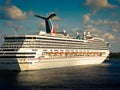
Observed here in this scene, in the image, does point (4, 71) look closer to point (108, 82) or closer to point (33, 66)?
point (33, 66)

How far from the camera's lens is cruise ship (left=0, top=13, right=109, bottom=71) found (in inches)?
4304

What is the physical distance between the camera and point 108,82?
266 ft

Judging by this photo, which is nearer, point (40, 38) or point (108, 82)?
point (108, 82)

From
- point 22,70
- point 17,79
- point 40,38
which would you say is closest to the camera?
point 17,79

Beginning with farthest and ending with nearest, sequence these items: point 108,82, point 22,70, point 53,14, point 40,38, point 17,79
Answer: point 53,14
point 40,38
point 22,70
point 17,79
point 108,82

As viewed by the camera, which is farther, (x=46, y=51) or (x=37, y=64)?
(x=46, y=51)

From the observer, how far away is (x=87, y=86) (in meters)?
73.5

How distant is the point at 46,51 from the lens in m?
119

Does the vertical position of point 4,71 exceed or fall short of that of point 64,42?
it falls short

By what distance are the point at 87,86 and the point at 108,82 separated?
9.09m

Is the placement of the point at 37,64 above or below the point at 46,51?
below

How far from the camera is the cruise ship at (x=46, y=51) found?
4304 inches

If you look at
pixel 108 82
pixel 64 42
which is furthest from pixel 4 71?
pixel 108 82

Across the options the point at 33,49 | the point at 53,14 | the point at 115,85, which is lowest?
the point at 115,85
